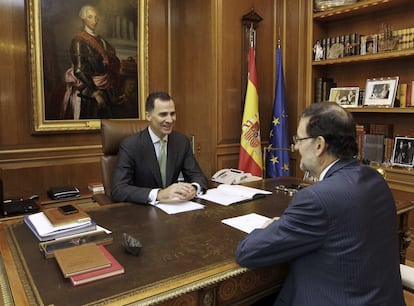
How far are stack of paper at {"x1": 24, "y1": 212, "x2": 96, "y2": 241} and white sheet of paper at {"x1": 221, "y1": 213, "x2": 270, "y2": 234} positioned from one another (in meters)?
Result: 0.58

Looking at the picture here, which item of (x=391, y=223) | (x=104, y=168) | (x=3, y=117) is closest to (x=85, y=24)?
(x=3, y=117)

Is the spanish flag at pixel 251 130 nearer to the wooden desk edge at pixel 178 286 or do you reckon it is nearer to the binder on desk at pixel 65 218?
the binder on desk at pixel 65 218

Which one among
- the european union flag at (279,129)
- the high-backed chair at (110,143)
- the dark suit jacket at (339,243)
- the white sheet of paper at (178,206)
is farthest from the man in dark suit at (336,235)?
the european union flag at (279,129)

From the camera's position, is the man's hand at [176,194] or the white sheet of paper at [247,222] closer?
the white sheet of paper at [247,222]

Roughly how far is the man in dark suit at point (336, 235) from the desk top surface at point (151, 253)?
0.15 m

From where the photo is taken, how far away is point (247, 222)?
1.68 metres

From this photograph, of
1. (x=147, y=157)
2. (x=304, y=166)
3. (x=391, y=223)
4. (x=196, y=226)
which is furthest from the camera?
(x=147, y=157)

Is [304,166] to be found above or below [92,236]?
above

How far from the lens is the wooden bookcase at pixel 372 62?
3240 mm

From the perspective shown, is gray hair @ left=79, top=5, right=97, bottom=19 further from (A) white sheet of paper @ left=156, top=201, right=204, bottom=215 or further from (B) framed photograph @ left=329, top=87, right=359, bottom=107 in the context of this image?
(B) framed photograph @ left=329, top=87, right=359, bottom=107

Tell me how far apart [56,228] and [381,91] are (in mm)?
2971

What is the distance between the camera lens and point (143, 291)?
1078mm

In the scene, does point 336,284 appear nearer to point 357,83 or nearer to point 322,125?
point 322,125

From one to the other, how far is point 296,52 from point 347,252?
3.18 m
